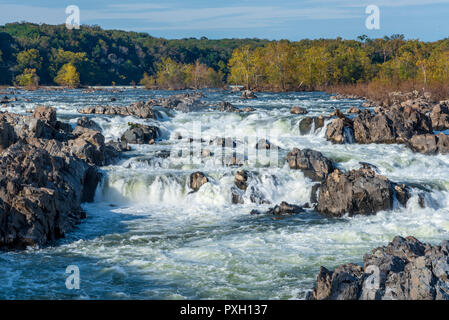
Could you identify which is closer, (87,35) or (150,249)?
(150,249)

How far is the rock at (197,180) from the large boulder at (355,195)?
13.9 feet

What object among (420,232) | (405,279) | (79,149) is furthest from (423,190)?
(79,149)

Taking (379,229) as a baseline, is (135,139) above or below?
above

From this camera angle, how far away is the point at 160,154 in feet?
77.5

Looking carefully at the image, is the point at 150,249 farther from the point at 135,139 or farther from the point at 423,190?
the point at 135,139

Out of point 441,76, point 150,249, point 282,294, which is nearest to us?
point 282,294

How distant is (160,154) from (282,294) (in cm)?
1396

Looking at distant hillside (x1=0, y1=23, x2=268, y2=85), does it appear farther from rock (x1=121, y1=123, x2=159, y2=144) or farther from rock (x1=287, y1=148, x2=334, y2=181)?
rock (x1=287, y1=148, x2=334, y2=181)

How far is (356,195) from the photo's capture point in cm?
1684

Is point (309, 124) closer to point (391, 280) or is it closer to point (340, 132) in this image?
point (340, 132)

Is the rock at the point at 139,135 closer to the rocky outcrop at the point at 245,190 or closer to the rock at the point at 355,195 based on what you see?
the rocky outcrop at the point at 245,190

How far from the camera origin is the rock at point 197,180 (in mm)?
19328

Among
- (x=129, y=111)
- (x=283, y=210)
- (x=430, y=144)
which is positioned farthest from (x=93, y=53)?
(x=283, y=210)

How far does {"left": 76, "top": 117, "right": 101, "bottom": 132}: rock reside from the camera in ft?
96.5
